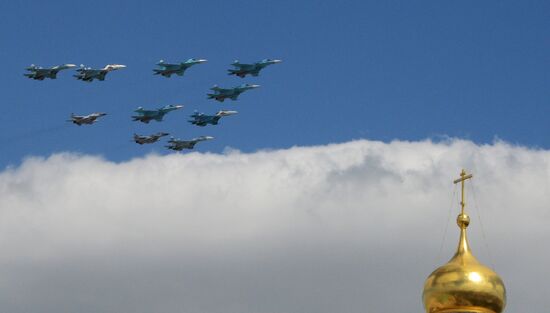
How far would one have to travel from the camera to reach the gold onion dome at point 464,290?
3034 inches

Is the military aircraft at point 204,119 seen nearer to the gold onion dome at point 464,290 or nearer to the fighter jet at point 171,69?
the fighter jet at point 171,69

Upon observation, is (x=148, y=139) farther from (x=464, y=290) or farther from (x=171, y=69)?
(x=464, y=290)

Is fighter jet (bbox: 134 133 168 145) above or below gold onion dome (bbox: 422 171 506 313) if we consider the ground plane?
above

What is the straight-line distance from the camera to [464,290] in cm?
7744

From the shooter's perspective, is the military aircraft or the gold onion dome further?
the military aircraft

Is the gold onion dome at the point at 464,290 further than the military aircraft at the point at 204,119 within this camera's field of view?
No

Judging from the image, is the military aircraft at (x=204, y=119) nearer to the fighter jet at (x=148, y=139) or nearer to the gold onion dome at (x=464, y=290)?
the fighter jet at (x=148, y=139)

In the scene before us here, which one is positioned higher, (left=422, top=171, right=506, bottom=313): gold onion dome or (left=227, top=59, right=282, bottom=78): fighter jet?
(left=227, top=59, right=282, bottom=78): fighter jet

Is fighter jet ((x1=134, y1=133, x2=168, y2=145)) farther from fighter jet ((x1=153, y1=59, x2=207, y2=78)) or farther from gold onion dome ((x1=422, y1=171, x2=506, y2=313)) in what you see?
gold onion dome ((x1=422, y1=171, x2=506, y2=313))

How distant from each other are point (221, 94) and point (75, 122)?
11634 mm

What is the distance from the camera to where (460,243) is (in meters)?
79.7

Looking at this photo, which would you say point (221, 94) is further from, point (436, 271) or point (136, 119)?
point (436, 271)

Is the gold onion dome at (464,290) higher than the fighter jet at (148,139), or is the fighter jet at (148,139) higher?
the fighter jet at (148,139)

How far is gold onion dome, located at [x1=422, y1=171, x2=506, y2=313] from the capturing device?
77062mm
